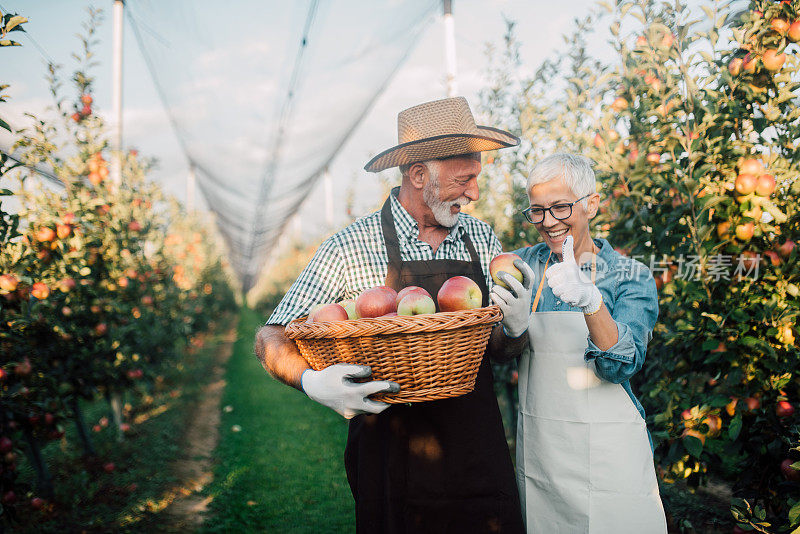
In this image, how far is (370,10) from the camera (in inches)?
166

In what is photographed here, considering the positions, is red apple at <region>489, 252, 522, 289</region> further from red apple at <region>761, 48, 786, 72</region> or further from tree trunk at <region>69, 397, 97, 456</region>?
tree trunk at <region>69, 397, 97, 456</region>

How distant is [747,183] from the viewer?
2.00m

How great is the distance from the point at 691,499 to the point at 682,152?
84.8 inches

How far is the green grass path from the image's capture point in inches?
147

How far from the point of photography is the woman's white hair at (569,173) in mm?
1729

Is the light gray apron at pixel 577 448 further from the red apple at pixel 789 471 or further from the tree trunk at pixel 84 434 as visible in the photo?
the tree trunk at pixel 84 434

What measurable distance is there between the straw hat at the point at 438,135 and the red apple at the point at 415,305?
700 millimetres

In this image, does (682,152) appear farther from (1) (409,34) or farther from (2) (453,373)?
(1) (409,34)

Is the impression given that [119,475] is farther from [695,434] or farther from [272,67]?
[695,434]

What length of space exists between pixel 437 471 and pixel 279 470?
11.3 feet

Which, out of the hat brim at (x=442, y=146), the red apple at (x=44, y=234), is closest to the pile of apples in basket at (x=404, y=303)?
the hat brim at (x=442, y=146)

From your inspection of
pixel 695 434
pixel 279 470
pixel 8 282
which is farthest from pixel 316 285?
pixel 279 470

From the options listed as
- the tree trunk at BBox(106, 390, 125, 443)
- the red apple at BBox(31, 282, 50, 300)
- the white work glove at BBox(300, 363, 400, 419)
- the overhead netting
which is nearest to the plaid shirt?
the white work glove at BBox(300, 363, 400, 419)

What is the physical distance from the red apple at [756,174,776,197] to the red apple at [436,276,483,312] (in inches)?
49.6
